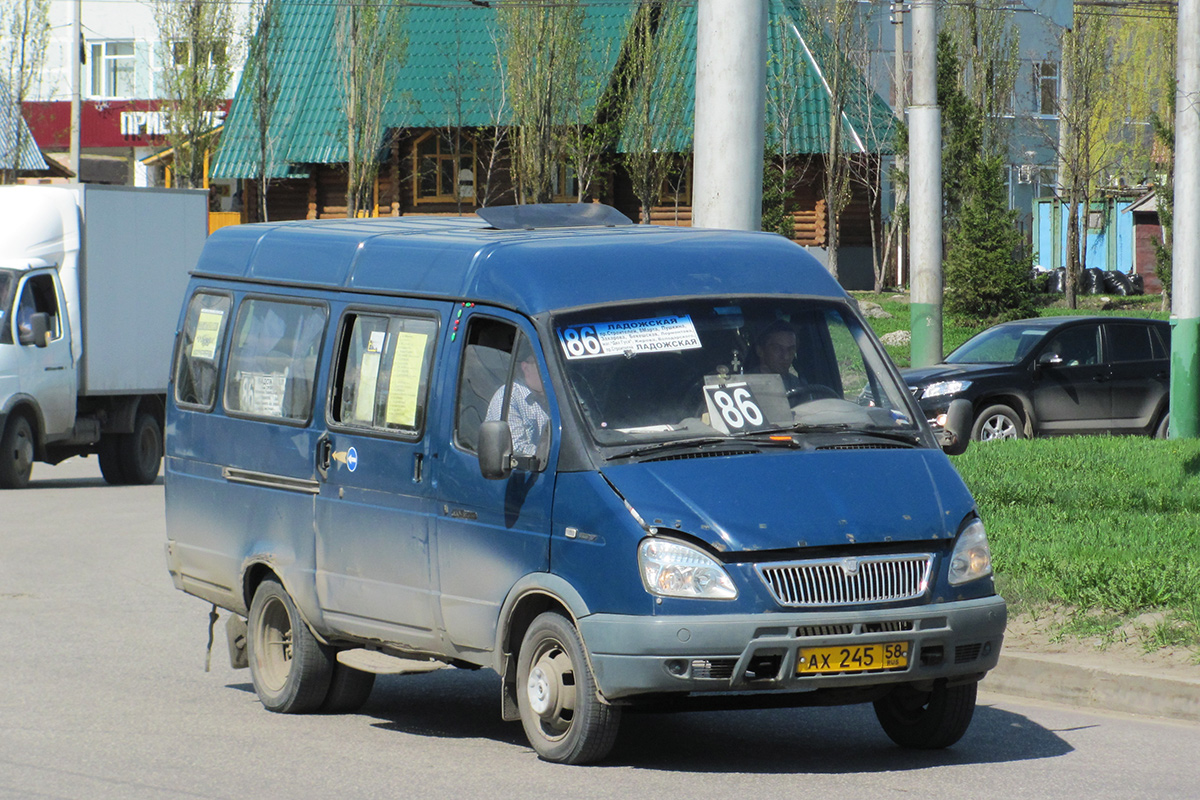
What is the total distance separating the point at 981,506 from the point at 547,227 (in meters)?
6.01

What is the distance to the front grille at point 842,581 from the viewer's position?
6805 millimetres

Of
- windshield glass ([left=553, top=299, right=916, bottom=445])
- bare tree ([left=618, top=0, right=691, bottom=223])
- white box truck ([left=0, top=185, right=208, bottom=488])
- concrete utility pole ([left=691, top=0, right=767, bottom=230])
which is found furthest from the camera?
bare tree ([left=618, top=0, right=691, bottom=223])

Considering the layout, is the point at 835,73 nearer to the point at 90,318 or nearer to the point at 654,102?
the point at 654,102

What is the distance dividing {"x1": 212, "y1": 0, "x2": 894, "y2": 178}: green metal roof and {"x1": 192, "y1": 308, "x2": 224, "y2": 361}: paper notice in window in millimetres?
35824

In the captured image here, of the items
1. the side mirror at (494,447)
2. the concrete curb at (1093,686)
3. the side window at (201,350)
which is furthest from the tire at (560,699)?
the side window at (201,350)

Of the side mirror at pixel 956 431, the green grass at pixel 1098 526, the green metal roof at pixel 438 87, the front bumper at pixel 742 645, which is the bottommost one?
the green grass at pixel 1098 526

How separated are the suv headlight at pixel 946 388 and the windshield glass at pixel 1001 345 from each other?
91cm

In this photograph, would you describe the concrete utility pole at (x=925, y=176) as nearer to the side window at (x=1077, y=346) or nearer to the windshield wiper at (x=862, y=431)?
the side window at (x=1077, y=346)

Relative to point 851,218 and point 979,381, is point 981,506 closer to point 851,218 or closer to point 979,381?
point 979,381

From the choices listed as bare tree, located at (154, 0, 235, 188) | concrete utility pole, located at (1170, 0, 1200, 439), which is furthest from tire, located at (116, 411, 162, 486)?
bare tree, located at (154, 0, 235, 188)

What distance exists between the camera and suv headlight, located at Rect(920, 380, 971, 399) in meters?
20.0

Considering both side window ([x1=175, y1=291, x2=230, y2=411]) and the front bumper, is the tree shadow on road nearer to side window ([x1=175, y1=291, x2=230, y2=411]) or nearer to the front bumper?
the front bumper

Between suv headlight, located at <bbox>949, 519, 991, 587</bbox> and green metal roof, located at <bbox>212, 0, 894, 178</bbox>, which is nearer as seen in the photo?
suv headlight, located at <bbox>949, 519, 991, 587</bbox>

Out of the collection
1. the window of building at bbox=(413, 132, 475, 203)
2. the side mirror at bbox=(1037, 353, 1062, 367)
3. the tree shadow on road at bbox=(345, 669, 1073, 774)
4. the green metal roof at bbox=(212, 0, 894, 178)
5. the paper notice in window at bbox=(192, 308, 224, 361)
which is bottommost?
the tree shadow on road at bbox=(345, 669, 1073, 774)
